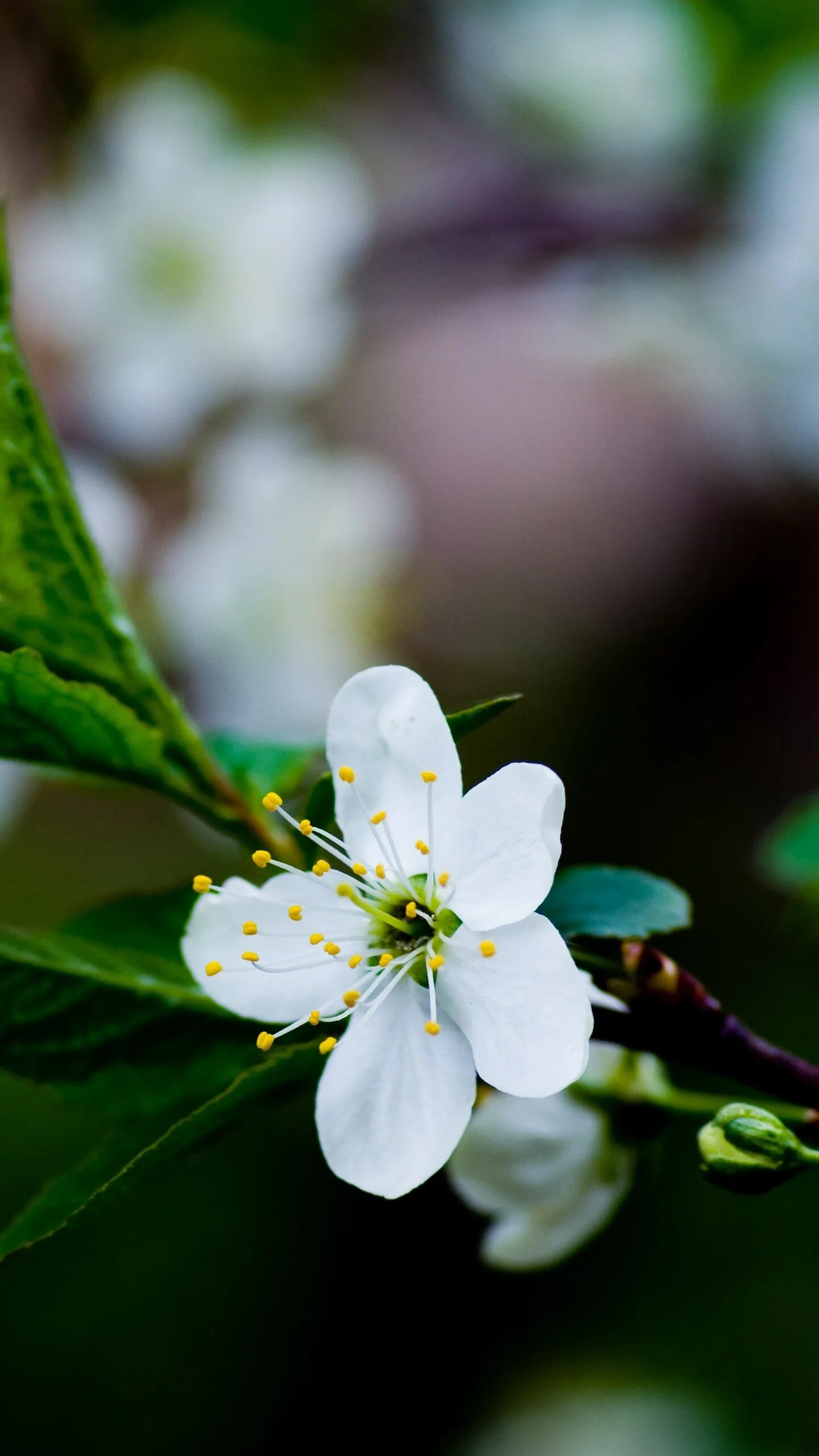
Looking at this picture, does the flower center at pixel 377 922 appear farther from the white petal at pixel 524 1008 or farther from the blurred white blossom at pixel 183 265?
the blurred white blossom at pixel 183 265

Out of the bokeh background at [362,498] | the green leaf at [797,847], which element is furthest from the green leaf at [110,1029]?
the bokeh background at [362,498]

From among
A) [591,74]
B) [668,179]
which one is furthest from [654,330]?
[591,74]

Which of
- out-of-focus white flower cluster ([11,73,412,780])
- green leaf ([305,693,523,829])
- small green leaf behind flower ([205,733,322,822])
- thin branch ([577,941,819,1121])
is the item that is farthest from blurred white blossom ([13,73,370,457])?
thin branch ([577,941,819,1121])

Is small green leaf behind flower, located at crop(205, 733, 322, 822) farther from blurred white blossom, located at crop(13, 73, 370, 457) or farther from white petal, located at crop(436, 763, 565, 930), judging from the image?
blurred white blossom, located at crop(13, 73, 370, 457)

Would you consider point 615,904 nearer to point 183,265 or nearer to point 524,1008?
point 524,1008

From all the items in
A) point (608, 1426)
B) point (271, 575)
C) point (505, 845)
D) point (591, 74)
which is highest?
point (591, 74)
